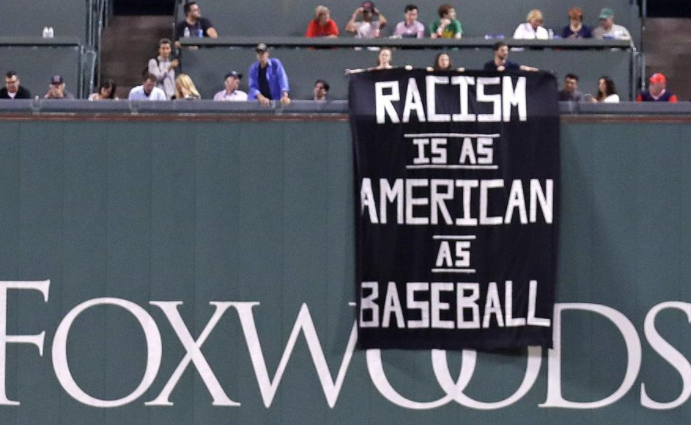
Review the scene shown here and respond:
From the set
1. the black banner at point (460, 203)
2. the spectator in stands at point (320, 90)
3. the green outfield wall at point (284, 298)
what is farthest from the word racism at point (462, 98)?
the spectator in stands at point (320, 90)

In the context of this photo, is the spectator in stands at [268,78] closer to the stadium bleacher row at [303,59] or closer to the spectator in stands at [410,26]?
the stadium bleacher row at [303,59]

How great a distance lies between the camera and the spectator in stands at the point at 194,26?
67.8 feet

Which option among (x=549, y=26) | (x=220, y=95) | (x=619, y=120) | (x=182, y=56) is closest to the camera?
(x=619, y=120)

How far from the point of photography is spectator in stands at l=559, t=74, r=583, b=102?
17594mm

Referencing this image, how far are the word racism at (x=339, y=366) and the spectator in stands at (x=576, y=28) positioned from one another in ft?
26.5

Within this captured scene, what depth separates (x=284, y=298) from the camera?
1337cm

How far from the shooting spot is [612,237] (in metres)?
13.3

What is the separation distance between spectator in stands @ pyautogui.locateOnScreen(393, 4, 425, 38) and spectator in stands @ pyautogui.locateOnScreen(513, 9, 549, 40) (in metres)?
1.23

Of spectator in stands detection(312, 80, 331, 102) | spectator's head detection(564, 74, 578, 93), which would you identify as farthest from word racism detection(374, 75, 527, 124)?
spectator in stands detection(312, 80, 331, 102)

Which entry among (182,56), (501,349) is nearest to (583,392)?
(501,349)

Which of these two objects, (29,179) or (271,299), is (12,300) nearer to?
(29,179)

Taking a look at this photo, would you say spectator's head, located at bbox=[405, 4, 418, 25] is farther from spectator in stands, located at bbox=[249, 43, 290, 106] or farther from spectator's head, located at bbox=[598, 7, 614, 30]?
spectator in stands, located at bbox=[249, 43, 290, 106]

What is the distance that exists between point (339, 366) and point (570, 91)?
5637mm

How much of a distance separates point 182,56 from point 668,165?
8.02 m
